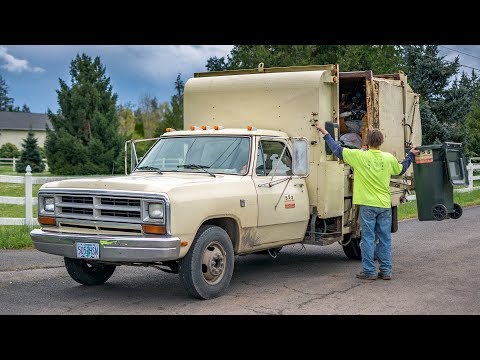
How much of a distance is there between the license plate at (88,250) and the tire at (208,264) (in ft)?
3.11

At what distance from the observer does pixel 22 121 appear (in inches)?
3263

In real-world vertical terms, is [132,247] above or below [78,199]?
below

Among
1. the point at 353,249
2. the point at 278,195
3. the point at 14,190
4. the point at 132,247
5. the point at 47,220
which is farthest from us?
the point at 14,190

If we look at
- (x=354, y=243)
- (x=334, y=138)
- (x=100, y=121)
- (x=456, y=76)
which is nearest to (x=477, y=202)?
(x=456, y=76)

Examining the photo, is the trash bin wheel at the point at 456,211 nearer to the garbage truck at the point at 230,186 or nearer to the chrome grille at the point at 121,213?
the garbage truck at the point at 230,186

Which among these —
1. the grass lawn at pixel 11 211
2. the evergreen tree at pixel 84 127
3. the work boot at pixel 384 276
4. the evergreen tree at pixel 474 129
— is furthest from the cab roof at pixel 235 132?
the evergreen tree at pixel 84 127

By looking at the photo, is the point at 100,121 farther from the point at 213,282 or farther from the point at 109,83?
the point at 213,282

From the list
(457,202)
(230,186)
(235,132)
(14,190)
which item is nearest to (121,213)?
(230,186)

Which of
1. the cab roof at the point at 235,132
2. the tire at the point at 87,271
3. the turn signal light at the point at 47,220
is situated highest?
the cab roof at the point at 235,132

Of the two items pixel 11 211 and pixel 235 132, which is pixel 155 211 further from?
pixel 11 211

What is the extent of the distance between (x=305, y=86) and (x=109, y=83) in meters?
34.6

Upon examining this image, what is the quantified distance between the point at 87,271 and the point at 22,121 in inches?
3124

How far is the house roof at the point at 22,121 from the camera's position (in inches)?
3142

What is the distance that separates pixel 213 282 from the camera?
763 centimetres
